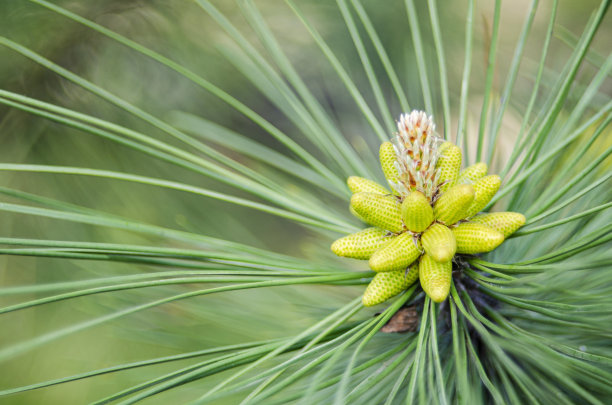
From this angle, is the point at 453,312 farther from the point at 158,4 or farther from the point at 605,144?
the point at 158,4

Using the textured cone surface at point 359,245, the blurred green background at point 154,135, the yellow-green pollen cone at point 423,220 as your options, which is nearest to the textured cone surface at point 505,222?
the yellow-green pollen cone at point 423,220

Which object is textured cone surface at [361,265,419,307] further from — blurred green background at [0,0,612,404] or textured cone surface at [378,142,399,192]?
blurred green background at [0,0,612,404]

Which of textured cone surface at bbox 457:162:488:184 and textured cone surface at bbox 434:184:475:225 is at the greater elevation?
textured cone surface at bbox 457:162:488:184

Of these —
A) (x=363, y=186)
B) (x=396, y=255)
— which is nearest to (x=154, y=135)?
(x=363, y=186)

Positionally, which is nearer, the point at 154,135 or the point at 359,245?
the point at 359,245

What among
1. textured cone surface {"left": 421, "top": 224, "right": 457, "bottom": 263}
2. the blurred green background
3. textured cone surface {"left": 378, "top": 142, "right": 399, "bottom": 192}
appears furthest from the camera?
the blurred green background

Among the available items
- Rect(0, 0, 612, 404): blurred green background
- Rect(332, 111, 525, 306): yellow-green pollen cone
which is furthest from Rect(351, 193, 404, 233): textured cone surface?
Rect(0, 0, 612, 404): blurred green background

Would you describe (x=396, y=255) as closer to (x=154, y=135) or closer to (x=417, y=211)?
(x=417, y=211)
